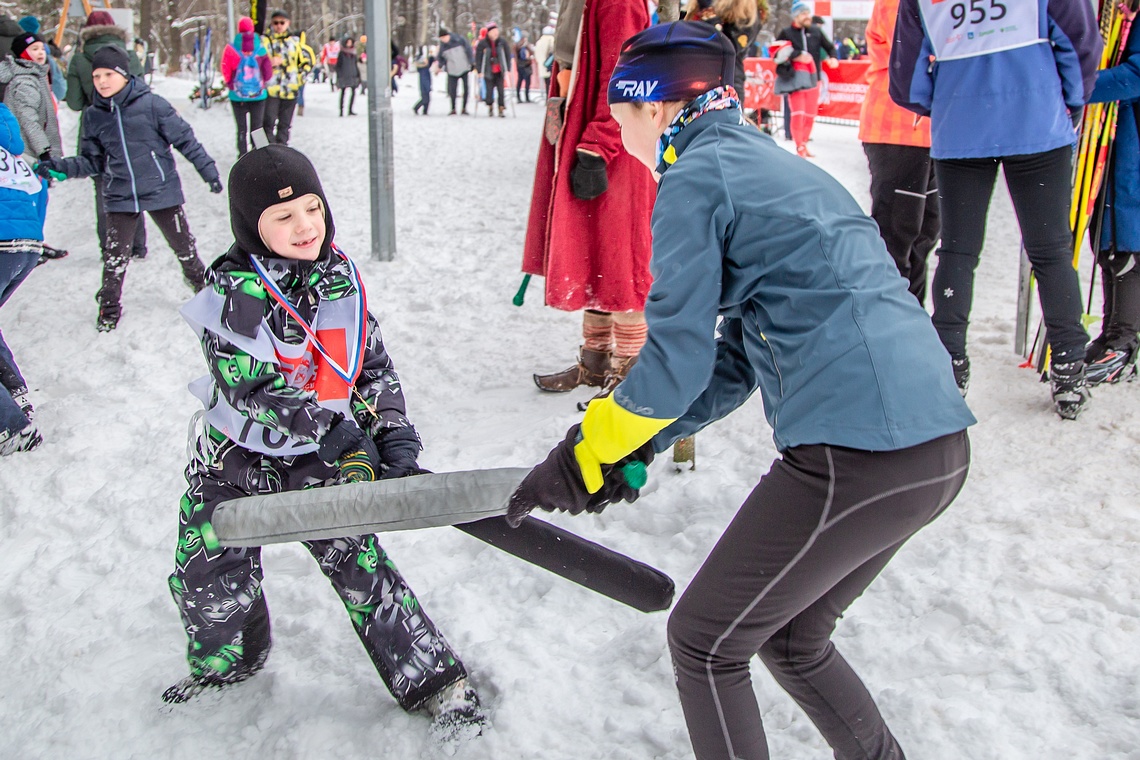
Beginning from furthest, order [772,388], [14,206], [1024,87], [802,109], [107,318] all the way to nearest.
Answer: [802,109] < [107,318] < [14,206] < [1024,87] < [772,388]

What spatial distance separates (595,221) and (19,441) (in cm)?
289

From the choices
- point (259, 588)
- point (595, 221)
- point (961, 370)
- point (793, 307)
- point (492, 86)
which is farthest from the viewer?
point (492, 86)

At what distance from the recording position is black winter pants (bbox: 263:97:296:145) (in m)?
10.5

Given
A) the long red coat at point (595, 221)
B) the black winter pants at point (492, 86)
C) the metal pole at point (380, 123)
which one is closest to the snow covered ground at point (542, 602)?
the long red coat at point (595, 221)

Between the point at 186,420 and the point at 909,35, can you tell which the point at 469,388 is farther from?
the point at 909,35

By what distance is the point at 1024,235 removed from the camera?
11.2ft

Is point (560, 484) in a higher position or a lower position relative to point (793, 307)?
lower

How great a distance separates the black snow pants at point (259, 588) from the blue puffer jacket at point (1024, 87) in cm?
256

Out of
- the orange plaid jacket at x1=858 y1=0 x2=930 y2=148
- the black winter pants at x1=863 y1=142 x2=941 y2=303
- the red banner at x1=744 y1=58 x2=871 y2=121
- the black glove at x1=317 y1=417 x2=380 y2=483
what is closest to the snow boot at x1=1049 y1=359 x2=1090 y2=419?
the black winter pants at x1=863 y1=142 x2=941 y2=303

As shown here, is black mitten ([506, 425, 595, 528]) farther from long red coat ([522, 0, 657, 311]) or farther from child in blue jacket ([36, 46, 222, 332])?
child in blue jacket ([36, 46, 222, 332])

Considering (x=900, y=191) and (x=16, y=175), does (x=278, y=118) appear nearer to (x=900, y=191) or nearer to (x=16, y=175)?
(x=16, y=175)

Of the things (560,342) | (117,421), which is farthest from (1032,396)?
(117,421)

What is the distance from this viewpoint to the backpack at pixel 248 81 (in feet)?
32.5

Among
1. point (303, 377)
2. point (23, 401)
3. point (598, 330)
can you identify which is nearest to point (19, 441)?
point (23, 401)
